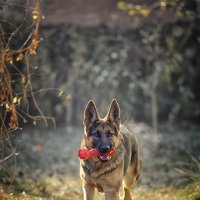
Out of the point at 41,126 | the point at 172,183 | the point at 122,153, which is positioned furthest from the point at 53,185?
the point at 41,126

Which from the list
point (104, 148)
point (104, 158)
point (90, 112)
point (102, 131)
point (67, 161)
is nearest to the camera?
point (104, 148)

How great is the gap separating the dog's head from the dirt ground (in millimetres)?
1775

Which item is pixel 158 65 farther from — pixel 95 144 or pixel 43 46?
pixel 95 144

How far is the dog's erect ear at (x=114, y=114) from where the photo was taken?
8.29 m

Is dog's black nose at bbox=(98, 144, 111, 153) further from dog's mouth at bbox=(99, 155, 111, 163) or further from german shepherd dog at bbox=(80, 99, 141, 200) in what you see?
dog's mouth at bbox=(99, 155, 111, 163)

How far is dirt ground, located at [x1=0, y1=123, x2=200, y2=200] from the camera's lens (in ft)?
34.9

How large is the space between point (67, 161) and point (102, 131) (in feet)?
20.7

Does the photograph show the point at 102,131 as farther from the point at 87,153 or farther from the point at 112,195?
the point at 112,195

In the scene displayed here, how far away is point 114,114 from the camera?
8352 millimetres

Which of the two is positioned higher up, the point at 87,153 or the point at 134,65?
the point at 87,153

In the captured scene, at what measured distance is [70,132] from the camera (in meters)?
16.9

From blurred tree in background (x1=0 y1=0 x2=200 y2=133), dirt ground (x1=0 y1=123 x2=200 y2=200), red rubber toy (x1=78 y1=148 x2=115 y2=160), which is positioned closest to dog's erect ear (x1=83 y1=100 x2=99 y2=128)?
red rubber toy (x1=78 y1=148 x2=115 y2=160)

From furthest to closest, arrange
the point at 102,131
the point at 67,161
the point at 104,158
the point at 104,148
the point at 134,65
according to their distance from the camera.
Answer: the point at 134,65, the point at 67,161, the point at 102,131, the point at 104,158, the point at 104,148

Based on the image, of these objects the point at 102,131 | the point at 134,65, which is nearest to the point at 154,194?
the point at 102,131
